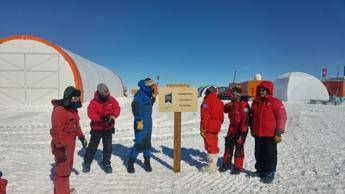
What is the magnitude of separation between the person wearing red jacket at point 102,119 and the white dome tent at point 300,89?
3900cm

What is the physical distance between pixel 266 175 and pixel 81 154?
4567 millimetres

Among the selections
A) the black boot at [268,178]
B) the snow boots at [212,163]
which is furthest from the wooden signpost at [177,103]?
the black boot at [268,178]

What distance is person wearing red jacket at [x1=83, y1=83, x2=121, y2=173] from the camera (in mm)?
6113

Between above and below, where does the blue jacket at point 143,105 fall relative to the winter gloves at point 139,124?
above

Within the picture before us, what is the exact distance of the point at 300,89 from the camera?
42.6 meters

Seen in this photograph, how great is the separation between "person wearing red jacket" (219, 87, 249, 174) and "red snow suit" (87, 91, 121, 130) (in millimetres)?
2313

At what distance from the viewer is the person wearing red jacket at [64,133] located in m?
4.18

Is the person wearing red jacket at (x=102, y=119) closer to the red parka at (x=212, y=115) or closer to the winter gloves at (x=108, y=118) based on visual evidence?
the winter gloves at (x=108, y=118)

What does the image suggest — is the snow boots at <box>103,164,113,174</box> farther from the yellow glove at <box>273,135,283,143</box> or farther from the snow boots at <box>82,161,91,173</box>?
the yellow glove at <box>273,135,283,143</box>

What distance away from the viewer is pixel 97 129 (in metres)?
6.21

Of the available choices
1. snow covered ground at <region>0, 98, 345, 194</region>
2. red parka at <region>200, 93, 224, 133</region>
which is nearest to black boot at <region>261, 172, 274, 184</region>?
snow covered ground at <region>0, 98, 345, 194</region>

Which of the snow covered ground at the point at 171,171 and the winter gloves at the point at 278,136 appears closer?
the snow covered ground at the point at 171,171

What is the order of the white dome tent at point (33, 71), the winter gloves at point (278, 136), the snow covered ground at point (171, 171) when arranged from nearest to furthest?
the snow covered ground at point (171, 171), the winter gloves at point (278, 136), the white dome tent at point (33, 71)

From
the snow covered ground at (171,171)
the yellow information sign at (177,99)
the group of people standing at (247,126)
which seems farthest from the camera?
the yellow information sign at (177,99)
